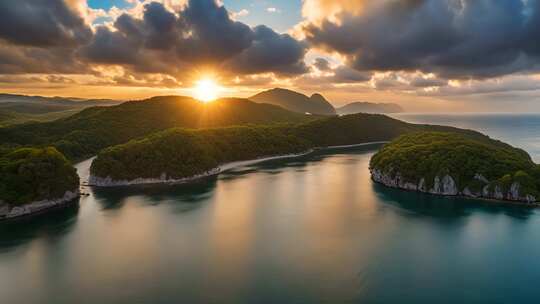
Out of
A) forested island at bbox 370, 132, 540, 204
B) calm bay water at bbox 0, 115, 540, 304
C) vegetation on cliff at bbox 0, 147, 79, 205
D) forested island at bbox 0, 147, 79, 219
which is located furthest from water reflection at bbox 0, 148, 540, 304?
vegetation on cliff at bbox 0, 147, 79, 205

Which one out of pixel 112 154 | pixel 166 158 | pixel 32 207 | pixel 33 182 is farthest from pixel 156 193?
pixel 32 207

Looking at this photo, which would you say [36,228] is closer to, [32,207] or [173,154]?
[32,207]

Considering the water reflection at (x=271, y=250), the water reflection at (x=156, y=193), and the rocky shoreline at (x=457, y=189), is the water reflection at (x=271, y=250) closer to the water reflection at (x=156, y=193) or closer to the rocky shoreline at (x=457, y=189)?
the water reflection at (x=156, y=193)

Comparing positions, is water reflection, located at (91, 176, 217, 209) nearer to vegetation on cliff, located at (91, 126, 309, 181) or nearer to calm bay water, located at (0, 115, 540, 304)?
calm bay water, located at (0, 115, 540, 304)

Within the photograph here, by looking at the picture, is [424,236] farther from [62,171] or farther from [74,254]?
[62,171]

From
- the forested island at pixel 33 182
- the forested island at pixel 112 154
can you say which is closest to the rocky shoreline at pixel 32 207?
the forested island at pixel 33 182

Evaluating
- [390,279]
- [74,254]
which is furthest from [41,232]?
[390,279]
